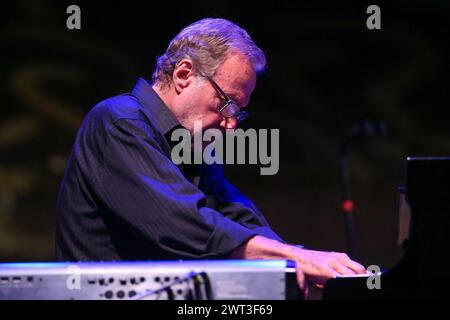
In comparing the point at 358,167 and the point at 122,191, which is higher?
the point at 122,191

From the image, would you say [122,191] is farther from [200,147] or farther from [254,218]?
[254,218]

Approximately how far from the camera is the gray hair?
2307 mm

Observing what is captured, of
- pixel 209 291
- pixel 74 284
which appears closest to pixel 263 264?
pixel 209 291

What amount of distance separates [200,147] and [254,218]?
347 millimetres

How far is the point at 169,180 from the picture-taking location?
182 cm

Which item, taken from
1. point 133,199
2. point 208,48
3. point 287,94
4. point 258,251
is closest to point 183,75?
point 208,48

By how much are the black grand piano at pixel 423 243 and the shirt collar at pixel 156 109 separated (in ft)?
2.74

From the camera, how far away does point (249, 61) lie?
7.64ft

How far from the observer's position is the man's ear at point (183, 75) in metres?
2.31

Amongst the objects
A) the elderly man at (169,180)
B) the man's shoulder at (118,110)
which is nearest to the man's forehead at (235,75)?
the elderly man at (169,180)

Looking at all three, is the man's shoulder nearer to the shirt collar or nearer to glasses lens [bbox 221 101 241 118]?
the shirt collar

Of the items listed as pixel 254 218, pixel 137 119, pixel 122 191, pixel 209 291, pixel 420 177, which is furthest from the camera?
pixel 254 218

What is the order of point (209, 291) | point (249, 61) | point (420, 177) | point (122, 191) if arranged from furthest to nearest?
point (249, 61) < point (122, 191) < point (420, 177) < point (209, 291)

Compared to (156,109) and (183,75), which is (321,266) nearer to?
(156,109)
